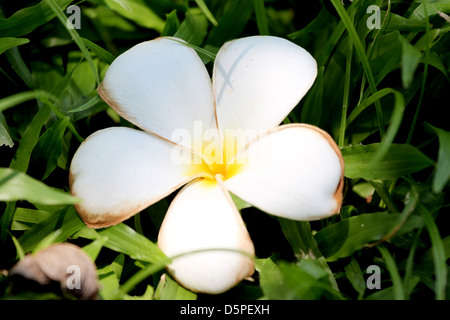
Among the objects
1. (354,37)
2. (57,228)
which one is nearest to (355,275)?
(354,37)

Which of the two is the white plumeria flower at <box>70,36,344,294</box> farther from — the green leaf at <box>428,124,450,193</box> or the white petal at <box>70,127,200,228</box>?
the green leaf at <box>428,124,450,193</box>

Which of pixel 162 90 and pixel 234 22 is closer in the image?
pixel 162 90

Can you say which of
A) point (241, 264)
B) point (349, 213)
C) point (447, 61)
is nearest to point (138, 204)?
point (241, 264)

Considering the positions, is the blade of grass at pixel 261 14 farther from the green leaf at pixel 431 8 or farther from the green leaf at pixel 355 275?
the green leaf at pixel 355 275

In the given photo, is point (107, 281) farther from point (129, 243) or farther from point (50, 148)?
point (50, 148)

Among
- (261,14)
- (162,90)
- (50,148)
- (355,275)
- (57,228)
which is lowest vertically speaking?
(355,275)

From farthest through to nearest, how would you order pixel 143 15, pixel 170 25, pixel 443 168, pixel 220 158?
pixel 143 15 → pixel 170 25 → pixel 220 158 → pixel 443 168

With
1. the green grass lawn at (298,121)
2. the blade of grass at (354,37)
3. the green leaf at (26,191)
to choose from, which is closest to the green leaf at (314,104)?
the green grass lawn at (298,121)
